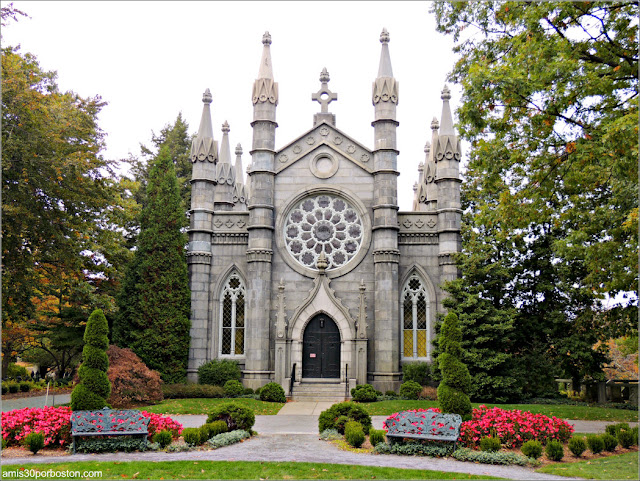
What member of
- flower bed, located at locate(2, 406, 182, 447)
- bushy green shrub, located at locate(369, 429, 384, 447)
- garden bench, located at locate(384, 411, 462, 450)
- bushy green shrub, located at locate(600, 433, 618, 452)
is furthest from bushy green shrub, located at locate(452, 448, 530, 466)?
flower bed, located at locate(2, 406, 182, 447)

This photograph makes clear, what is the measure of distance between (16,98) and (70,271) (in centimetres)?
728

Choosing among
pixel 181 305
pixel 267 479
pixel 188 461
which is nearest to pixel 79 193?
pixel 181 305

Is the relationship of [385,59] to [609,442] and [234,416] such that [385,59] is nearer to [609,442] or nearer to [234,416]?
[234,416]

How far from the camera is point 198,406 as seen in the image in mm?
20875

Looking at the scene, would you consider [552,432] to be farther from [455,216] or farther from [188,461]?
[455,216]

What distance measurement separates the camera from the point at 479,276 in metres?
25.3

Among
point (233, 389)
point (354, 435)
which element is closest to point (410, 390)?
point (233, 389)

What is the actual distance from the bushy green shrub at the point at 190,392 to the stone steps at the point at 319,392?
3.11 m

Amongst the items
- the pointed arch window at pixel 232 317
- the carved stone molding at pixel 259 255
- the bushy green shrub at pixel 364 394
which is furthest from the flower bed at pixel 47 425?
the pointed arch window at pixel 232 317

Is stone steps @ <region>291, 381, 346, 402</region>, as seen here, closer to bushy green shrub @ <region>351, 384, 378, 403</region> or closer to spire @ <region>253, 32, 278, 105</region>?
bushy green shrub @ <region>351, 384, 378, 403</region>

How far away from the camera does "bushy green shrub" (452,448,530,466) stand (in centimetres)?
1184

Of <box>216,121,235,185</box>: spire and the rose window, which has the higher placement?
<box>216,121,235,185</box>: spire

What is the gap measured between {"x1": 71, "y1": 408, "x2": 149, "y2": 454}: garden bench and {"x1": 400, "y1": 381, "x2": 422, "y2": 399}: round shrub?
1283 cm

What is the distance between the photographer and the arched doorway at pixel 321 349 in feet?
83.4
